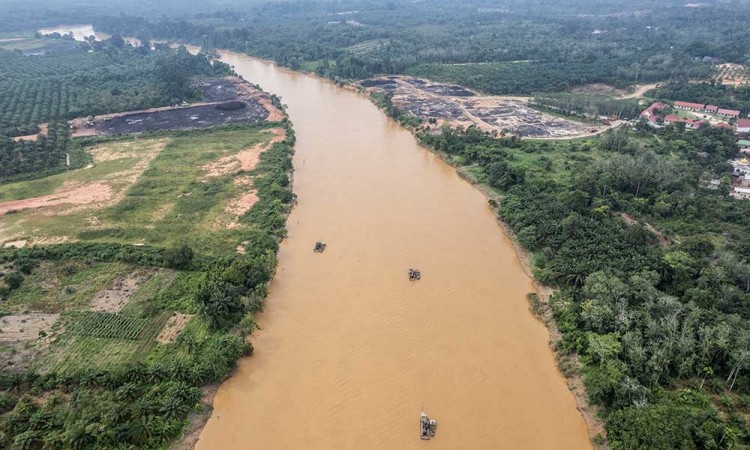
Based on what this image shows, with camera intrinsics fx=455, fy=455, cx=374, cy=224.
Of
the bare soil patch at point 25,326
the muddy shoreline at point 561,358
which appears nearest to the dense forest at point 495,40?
the muddy shoreline at point 561,358

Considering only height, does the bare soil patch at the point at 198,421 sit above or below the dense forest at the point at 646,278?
below

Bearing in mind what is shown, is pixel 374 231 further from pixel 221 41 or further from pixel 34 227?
pixel 221 41

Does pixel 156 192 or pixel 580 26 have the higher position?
pixel 580 26

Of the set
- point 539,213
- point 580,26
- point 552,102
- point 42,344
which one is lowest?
point 42,344

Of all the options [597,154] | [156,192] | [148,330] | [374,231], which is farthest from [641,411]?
[156,192]

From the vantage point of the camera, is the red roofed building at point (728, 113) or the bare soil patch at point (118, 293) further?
the red roofed building at point (728, 113)

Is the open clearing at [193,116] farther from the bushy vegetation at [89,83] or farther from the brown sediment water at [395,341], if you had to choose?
the brown sediment water at [395,341]
